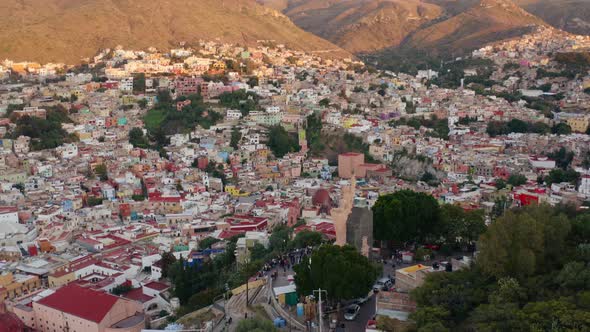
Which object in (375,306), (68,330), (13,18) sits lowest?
(68,330)

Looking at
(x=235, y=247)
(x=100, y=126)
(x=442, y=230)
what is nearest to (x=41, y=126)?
(x=100, y=126)

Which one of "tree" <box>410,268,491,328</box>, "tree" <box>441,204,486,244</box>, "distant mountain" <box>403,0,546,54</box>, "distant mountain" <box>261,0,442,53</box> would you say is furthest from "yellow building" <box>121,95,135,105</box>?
"distant mountain" <box>261,0,442,53</box>

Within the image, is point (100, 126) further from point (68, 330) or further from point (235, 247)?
point (68, 330)

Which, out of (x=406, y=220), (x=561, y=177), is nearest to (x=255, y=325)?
(x=406, y=220)

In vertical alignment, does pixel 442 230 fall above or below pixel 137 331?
above

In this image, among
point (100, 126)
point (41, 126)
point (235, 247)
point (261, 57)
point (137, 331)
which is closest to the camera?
point (137, 331)

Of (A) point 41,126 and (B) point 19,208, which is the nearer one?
(B) point 19,208
